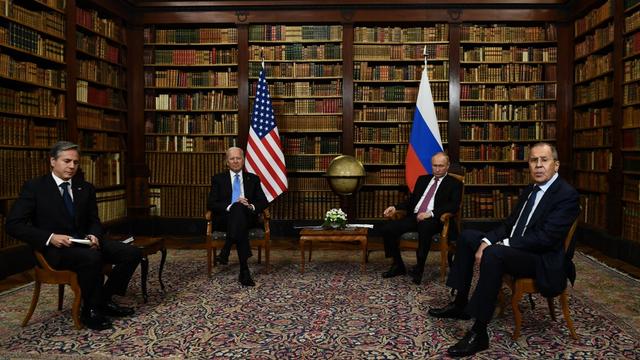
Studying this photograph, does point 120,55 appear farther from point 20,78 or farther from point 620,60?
point 620,60

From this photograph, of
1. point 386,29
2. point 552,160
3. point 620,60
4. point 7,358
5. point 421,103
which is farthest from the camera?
point 386,29

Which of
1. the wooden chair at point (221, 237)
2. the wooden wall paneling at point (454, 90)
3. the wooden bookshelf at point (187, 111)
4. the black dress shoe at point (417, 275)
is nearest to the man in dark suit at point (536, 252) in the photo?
the black dress shoe at point (417, 275)

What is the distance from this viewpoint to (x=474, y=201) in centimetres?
822

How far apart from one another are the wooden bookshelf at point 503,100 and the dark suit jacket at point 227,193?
144 inches

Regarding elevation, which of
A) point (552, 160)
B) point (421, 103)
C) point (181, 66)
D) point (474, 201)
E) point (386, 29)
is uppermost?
point (386, 29)

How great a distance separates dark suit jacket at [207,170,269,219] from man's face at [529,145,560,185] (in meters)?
3.05

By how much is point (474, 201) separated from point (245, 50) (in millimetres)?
4166

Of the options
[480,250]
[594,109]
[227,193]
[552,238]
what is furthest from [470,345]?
[594,109]

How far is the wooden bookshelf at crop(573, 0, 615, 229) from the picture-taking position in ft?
23.0

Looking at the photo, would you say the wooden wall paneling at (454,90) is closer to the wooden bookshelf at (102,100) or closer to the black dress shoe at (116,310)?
the wooden bookshelf at (102,100)

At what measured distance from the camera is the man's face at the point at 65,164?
12.8ft

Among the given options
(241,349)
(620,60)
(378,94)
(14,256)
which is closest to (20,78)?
(14,256)

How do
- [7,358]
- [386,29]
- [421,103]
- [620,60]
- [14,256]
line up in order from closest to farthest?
1. [7,358]
2. [14,256]
3. [620,60]
4. [421,103]
5. [386,29]

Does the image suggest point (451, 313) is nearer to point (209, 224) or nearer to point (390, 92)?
point (209, 224)
